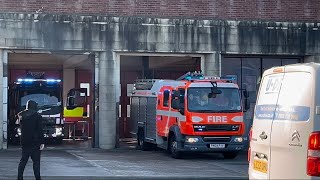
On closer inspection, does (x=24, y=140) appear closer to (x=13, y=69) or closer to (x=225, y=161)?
(x=225, y=161)

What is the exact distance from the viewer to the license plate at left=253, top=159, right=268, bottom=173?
984 centimetres

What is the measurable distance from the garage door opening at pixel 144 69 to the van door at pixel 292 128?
1770 cm

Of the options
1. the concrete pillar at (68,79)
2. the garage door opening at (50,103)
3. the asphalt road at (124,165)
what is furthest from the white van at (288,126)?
the concrete pillar at (68,79)

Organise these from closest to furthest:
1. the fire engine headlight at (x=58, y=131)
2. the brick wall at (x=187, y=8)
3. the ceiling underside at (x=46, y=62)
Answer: the brick wall at (x=187, y=8)
the fire engine headlight at (x=58, y=131)
the ceiling underside at (x=46, y=62)

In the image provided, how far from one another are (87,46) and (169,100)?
14.6ft

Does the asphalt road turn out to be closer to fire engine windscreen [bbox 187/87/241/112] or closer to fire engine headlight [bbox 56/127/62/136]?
fire engine windscreen [bbox 187/87/241/112]

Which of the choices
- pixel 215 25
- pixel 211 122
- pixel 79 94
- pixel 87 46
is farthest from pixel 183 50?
pixel 79 94

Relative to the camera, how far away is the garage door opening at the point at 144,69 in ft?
95.0

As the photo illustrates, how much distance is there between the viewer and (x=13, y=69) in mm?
37281

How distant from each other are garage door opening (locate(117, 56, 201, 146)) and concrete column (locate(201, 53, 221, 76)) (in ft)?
2.14

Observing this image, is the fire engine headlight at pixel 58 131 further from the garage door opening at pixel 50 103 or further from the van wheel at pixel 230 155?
the van wheel at pixel 230 155

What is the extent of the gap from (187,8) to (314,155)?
18.2m

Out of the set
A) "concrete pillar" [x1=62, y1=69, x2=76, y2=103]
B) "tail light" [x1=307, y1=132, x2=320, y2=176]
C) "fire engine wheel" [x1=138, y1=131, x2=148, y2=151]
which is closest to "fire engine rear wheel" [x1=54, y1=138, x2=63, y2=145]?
"fire engine wheel" [x1=138, y1=131, x2=148, y2=151]

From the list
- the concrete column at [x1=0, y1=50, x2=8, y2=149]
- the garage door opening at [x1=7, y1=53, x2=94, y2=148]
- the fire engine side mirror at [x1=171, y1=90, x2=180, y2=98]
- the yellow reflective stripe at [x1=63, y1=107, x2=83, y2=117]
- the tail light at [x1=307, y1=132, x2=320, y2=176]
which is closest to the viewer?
the tail light at [x1=307, y1=132, x2=320, y2=176]
